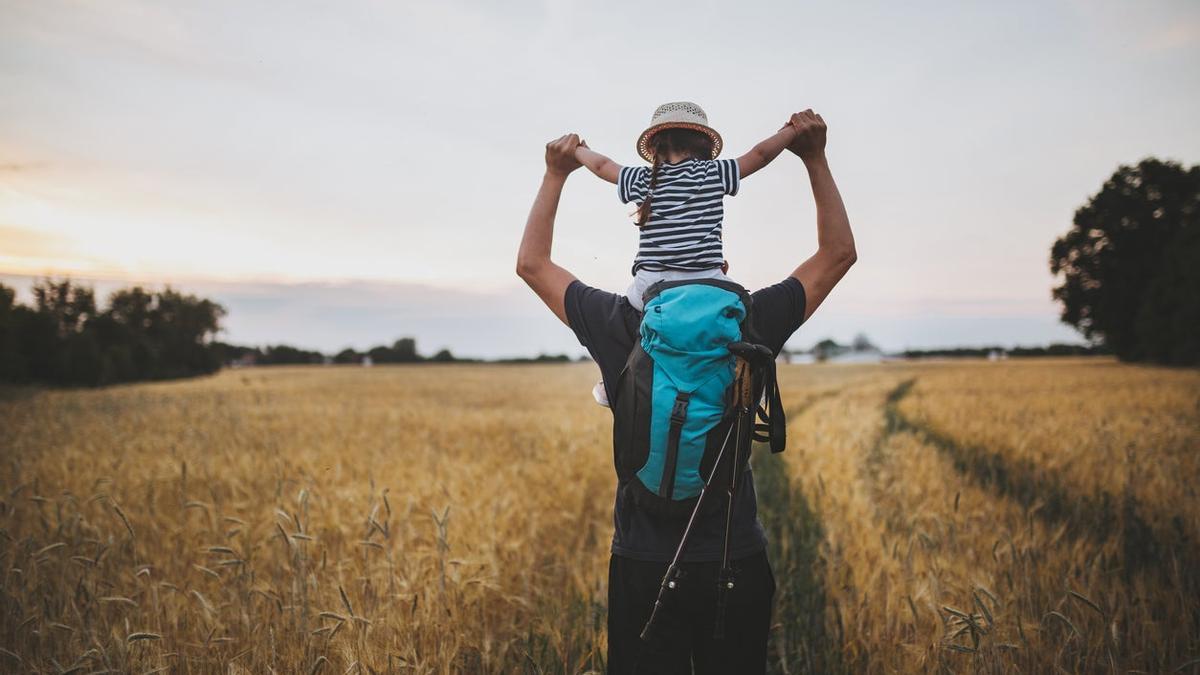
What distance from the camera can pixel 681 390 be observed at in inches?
65.0

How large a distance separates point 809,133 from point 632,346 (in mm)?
985

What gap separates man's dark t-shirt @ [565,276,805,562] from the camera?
71.7 inches

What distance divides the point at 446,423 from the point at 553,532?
22.8 ft

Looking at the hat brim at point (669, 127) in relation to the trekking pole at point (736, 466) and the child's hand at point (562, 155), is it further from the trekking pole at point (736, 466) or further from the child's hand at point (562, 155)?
the trekking pole at point (736, 466)

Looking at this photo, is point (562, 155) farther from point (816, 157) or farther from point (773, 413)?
point (773, 413)

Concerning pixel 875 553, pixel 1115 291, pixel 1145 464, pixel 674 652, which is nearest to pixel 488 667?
pixel 674 652

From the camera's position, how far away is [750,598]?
1.82 m

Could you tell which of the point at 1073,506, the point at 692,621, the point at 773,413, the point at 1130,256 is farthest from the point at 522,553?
the point at 1130,256

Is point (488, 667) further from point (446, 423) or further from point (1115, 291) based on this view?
point (1115, 291)

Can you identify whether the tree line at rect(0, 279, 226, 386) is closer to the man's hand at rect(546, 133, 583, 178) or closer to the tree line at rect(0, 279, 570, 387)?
the tree line at rect(0, 279, 570, 387)

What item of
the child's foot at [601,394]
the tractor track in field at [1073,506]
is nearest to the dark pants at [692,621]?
the child's foot at [601,394]

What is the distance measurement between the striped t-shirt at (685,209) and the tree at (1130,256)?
4792cm

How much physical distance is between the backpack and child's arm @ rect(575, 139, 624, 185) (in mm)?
466

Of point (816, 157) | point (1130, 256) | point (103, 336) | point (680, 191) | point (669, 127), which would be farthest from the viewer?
→ point (103, 336)
